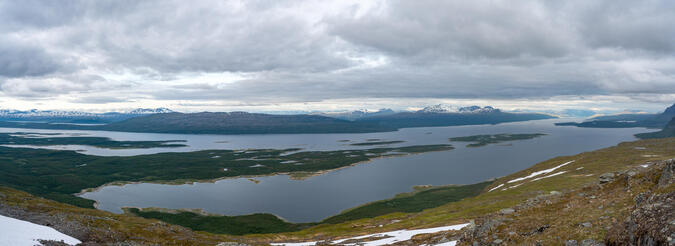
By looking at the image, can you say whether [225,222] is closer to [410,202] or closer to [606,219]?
[410,202]

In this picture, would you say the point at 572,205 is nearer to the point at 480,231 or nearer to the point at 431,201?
the point at 480,231

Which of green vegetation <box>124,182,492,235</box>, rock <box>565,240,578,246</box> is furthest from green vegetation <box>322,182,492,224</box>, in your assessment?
rock <box>565,240,578,246</box>

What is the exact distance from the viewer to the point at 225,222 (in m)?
98.6

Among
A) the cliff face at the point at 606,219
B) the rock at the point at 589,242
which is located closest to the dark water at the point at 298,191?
the cliff face at the point at 606,219

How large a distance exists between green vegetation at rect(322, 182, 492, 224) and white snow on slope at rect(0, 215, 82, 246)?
6792cm

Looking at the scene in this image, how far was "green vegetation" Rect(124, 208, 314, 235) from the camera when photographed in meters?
91.4

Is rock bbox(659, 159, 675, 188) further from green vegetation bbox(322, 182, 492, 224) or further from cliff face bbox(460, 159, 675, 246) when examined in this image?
green vegetation bbox(322, 182, 492, 224)

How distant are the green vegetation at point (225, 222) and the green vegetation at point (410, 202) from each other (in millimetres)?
14440

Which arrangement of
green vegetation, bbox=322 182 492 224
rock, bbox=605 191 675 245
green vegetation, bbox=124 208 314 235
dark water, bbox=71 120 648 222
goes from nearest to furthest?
rock, bbox=605 191 675 245 → green vegetation, bbox=124 208 314 235 → green vegetation, bbox=322 182 492 224 → dark water, bbox=71 120 648 222

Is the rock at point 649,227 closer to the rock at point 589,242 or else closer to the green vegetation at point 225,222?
the rock at point 589,242

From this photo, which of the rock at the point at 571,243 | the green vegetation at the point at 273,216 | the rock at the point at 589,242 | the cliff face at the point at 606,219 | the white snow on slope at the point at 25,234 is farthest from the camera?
the green vegetation at the point at 273,216

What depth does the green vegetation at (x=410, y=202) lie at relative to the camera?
9837 centimetres

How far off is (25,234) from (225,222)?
7200 centimetres

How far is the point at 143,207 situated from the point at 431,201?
103 meters
